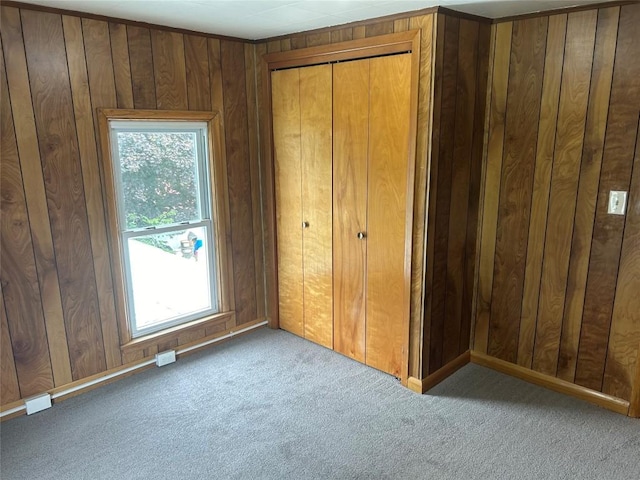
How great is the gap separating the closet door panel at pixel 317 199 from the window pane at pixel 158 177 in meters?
0.76

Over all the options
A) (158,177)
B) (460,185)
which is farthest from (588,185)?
(158,177)

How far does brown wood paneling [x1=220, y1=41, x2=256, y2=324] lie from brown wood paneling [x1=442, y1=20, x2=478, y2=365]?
4.92ft

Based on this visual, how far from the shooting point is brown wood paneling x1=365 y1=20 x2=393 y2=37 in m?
2.53

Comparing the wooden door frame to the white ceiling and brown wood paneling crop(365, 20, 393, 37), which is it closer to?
brown wood paneling crop(365, 20, 393, 37)

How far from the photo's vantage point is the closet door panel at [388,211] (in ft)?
8.49

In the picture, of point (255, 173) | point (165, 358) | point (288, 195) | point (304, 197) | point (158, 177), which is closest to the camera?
point (158, 177)

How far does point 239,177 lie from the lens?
3355 millimetres

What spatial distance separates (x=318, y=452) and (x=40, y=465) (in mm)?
1318

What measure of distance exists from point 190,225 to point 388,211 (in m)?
1.36

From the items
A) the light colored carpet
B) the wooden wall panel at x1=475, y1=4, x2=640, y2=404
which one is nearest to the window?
→ the light colored carpet

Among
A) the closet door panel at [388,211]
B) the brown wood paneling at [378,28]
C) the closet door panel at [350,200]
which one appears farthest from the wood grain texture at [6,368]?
the brown wood paneling at [378,28]

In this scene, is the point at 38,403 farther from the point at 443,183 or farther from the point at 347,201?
the point at 443,183

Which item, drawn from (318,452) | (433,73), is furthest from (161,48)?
(318,452)

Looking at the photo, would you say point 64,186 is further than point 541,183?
No
